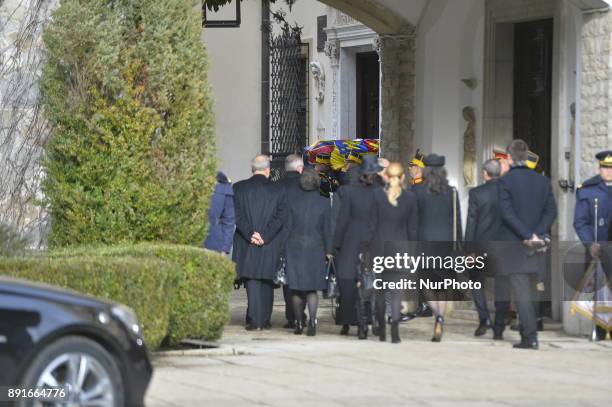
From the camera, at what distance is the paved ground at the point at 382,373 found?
31.9 feet

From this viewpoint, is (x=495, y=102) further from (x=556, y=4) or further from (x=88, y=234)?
(x=88, y=234)

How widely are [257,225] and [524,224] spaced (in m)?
2.90

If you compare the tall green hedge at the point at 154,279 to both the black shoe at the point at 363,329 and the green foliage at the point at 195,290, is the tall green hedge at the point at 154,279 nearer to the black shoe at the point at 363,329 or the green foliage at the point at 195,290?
the green foliage at the point at 195,290

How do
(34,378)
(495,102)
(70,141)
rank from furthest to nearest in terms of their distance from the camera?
(495,102) → (70,141) → (34,378)

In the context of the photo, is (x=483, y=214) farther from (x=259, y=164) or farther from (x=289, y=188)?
(x=259, y=164)

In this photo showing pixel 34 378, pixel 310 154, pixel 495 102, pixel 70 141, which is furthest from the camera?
pixel 310 154

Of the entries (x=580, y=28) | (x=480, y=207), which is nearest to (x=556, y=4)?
(x=580, y=28)

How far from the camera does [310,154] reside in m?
25.7

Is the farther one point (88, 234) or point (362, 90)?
point (362, 90)

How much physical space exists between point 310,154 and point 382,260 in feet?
39.7

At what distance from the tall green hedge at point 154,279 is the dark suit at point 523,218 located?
256 cm

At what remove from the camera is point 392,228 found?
1366 centimetres

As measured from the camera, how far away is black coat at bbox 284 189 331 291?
14.3 meters

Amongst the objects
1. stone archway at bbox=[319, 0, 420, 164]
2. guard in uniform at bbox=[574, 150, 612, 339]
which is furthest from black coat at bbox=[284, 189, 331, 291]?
stone archway at bbox=[319, 0, 420, 164]
